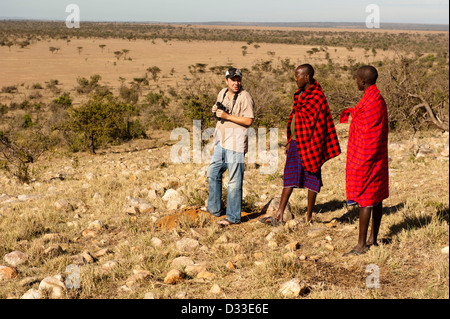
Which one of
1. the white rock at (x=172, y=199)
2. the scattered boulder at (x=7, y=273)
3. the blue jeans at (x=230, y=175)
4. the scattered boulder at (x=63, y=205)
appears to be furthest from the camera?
the scattered boulder at (x=63, y=205)

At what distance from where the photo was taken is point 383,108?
3416 millimetres

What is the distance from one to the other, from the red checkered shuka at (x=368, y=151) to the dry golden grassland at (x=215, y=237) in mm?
501

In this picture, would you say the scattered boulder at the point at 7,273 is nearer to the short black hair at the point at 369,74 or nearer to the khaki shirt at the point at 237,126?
the khaki shirt at the point at 237,126

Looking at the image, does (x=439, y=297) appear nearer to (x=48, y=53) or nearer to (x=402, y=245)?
(x=402, y=245)

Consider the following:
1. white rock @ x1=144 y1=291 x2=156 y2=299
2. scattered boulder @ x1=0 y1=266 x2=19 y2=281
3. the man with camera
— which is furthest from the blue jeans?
scattered boulder @ x1=0 y1=266 x2=19 y2=281

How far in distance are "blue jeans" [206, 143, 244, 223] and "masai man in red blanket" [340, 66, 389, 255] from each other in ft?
4.19

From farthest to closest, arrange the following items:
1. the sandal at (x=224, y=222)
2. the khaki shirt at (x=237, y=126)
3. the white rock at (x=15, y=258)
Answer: the sandal at (x=224, y=222), the khaki shirt at (x=237, y=126), the white rock at (x=15, y=258)

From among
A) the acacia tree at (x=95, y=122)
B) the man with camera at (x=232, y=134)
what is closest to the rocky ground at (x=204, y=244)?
the man with camera at (x=232, y=134)

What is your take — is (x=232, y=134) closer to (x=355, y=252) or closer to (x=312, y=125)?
(x=312, y=125)

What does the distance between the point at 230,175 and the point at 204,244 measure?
779 millimetres

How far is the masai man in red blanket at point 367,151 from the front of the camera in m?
3.40

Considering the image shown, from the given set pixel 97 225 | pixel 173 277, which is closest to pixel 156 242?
pixel 173 277

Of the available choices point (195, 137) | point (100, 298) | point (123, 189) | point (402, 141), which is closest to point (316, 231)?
point (100, 298)

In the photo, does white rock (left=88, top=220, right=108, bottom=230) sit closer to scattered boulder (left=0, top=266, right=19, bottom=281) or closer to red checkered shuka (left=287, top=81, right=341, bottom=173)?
scattered boulder (left=0, top=266, right=19, bottom=281)
